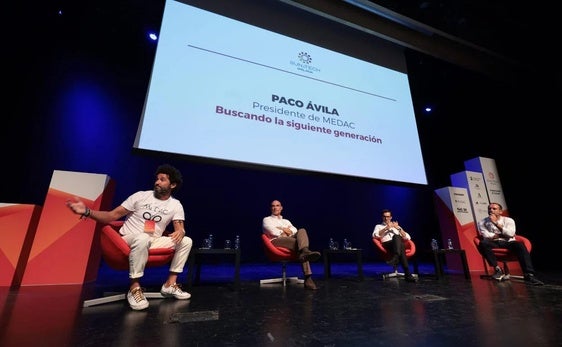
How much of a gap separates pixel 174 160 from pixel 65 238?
162 centimetres

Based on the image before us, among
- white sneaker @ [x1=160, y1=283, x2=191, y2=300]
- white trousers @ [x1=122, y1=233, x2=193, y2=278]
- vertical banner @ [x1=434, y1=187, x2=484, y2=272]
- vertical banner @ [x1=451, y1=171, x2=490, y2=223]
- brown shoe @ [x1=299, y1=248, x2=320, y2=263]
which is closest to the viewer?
white trousers @ [x1=122, y1=233, x2=193, y2=278]

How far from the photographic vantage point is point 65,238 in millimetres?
2680

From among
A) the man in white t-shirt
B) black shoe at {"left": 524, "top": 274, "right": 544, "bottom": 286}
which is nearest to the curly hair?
the man in white t-shirt

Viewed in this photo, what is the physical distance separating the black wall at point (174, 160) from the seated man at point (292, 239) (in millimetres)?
793

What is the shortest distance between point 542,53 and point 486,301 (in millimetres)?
4499

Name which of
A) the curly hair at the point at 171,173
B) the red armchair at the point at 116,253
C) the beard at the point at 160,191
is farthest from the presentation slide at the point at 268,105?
the red armchair at the point at 116,253

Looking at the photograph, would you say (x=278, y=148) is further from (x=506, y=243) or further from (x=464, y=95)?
(x=464, y=95)

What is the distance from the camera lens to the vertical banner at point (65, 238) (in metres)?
2.57

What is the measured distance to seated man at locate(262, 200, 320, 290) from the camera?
8.08 ft

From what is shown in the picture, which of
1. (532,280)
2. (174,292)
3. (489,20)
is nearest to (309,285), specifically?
(174,292)

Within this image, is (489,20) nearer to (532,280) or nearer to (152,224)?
(532,280)

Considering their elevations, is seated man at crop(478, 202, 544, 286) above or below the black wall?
below

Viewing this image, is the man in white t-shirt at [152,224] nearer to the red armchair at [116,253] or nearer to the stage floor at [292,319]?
the red armchair at [116,253]

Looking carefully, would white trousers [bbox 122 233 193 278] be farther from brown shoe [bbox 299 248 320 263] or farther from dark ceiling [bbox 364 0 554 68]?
dark ceiling [bbox 364 0 554 68]
